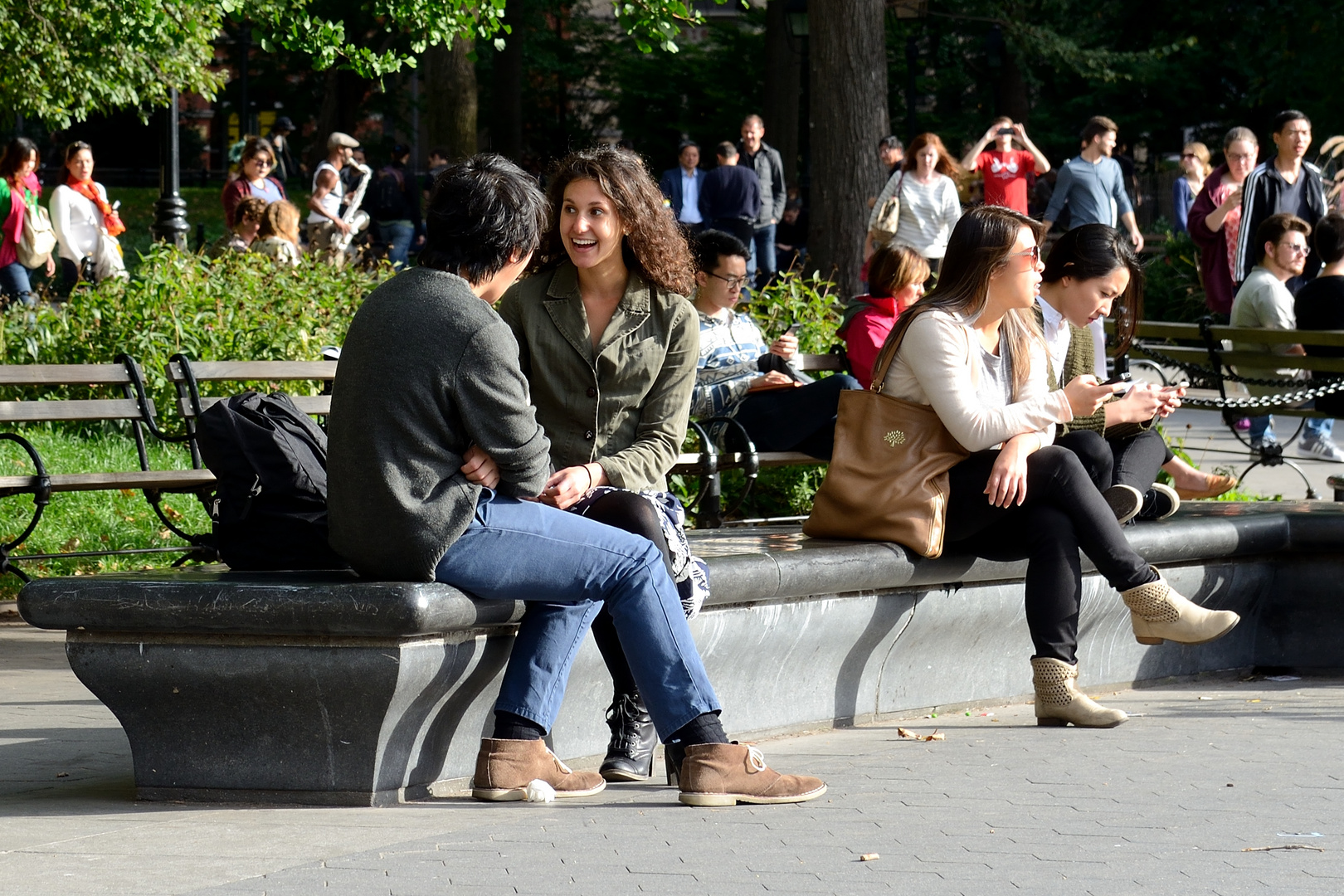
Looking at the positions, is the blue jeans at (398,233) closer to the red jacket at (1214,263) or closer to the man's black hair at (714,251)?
the red jacket at (1214,263)

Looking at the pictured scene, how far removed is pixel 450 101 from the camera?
24.8 m

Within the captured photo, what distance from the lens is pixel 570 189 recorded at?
5039 mm

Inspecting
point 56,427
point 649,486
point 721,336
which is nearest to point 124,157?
point 56,427

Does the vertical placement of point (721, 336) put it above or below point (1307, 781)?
above

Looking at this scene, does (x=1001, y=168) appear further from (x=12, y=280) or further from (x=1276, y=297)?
(x=12, y=280)

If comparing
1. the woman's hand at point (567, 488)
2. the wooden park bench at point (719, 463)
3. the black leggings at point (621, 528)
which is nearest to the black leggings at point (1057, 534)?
the black leggings at point (621, 528)

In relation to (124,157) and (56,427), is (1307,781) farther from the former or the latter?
(124,157)

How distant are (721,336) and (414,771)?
3883 mm

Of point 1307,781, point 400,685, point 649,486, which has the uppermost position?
point 649,486

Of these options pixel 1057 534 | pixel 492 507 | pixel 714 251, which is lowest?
pixel 1057 534

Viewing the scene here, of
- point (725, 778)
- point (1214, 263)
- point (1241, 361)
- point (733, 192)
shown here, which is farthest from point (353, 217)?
point (725, 778)

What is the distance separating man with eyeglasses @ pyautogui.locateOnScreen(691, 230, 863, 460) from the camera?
780 centimetres

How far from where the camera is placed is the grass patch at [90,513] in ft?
26.3

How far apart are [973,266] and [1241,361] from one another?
5310mm
